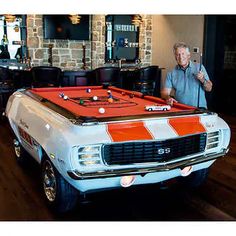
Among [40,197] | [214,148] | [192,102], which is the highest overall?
[192,102]

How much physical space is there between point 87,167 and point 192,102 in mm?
1695

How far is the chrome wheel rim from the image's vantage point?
296 centimetres

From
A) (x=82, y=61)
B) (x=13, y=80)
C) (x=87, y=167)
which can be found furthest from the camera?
(x=82, y=61)

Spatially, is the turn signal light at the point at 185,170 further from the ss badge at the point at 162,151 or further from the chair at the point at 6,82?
the chair at the point at 6,82

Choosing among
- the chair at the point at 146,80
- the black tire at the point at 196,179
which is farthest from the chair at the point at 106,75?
the black tire at the point at 196,179

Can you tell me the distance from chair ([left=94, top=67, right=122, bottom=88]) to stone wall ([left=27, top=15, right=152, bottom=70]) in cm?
173

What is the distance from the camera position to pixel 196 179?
3498 mm

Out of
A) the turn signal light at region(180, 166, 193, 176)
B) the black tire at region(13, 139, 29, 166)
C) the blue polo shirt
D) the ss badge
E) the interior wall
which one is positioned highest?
the interior wall

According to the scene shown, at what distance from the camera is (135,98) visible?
3.88 metres

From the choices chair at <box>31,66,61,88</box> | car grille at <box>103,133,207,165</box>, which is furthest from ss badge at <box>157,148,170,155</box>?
chair at <box>31,66,61,88</box>

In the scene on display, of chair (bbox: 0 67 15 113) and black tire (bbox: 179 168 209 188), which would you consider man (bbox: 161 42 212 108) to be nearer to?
black tire (bbox: 179 168 209 188)

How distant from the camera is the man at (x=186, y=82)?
12.3 feet
